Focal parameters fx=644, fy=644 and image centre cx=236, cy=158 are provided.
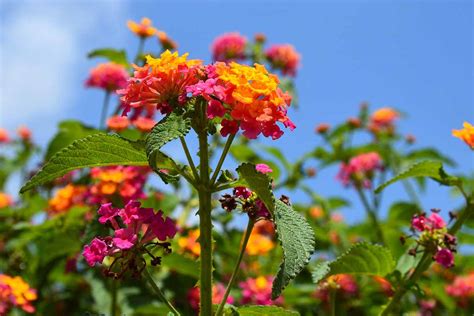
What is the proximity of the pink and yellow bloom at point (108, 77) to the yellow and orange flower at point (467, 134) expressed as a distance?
225 cm

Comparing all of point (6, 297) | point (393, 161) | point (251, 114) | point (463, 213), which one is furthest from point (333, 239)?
point (251, 114)

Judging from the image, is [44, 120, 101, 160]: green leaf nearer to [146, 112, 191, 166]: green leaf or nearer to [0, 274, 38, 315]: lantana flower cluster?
[0, 274, 38, 315]: lantana flower cluster

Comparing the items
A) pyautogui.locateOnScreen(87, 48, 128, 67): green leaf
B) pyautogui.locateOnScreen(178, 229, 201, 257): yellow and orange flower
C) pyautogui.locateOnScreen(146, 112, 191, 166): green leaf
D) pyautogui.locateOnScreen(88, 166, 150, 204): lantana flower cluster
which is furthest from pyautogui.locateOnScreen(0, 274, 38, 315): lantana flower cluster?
pyautogui.locateOnScreen(87, 48, 128, 67): green leaf

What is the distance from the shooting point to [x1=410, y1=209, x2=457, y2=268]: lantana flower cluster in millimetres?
1698

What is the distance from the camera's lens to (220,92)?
4.16 feet

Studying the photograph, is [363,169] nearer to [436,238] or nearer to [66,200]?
[66,200]

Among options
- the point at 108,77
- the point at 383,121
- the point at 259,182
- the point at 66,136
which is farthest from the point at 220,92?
the point at 383,121

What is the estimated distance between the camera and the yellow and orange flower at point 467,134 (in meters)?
1.80

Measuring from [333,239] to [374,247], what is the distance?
2.23 meters

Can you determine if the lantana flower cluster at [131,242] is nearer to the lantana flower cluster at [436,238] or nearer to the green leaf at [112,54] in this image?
the lantana flower cluster at [436,238]

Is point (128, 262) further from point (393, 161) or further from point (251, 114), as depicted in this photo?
point (393, 161)

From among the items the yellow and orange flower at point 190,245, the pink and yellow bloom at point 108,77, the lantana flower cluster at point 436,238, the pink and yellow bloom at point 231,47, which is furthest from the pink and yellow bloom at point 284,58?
A: the lantana flower cluster at point 436,238

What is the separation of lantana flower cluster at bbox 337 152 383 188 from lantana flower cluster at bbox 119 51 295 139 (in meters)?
2.81

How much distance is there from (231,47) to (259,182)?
302cm
